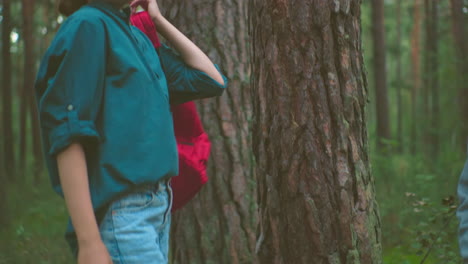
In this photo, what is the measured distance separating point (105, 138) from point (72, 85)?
0.19 metres

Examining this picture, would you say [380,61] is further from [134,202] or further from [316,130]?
[134,202]

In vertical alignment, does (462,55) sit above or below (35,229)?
above

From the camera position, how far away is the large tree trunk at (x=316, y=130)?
2.52 meters

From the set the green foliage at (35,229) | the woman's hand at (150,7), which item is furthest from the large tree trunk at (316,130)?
the green foliage at (35,229)

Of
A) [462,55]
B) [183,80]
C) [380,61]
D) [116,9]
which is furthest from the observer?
[380,61]

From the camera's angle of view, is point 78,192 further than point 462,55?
No

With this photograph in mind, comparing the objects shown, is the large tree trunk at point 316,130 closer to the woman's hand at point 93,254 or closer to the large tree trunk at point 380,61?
the woman's hand at point 93,254

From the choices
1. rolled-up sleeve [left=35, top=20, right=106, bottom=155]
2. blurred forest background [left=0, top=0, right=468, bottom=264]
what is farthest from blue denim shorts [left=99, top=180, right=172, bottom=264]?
blurred forest background [left=0, top=0, right=468, bottom=264]

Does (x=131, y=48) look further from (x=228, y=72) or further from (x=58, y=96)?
(x=228, y=72)

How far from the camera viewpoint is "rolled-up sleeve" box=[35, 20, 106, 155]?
1.52m

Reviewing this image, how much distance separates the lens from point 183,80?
7.02 feet

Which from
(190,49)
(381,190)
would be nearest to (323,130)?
(190,49)

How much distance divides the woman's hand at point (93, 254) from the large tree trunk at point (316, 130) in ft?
4.16

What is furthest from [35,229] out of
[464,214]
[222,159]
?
[464,214]
